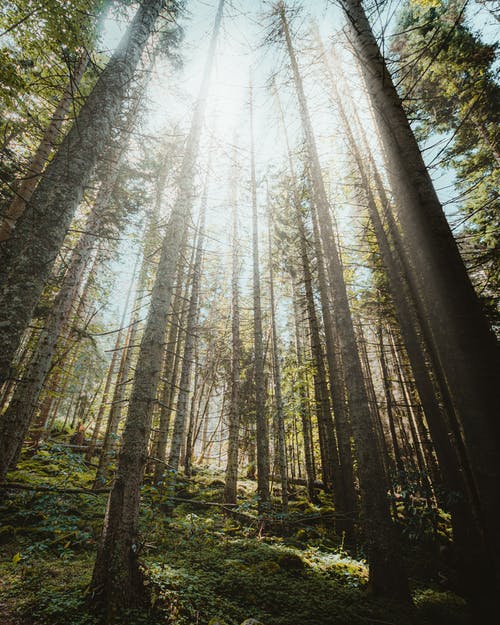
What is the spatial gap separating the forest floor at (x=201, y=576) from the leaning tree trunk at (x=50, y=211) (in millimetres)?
2310

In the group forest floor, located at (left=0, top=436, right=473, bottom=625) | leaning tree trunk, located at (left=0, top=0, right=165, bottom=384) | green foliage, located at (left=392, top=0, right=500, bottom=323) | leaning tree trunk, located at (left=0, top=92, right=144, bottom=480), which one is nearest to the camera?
leaning tree trunk, located at (left=0, top=0, right=165, bottom=384)

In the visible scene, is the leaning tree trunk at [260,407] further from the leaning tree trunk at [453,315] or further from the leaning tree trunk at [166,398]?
the leaning tree trunk at [453,315]

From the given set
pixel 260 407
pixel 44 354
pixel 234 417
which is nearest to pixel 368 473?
pixel 260 407

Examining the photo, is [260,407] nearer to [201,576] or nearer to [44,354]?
[201,576]

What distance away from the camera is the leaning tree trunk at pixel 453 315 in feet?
6.07

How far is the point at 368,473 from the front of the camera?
4789 millimetres

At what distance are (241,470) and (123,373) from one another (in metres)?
13.5

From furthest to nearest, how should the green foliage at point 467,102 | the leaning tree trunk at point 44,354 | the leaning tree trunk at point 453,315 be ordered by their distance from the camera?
the green foliage at point 467,102, the leaning tree trunk at point 44,354, the leaning tree trunk at point 453,315

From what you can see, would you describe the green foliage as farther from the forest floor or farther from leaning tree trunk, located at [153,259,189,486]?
leaning tree trunk, located at [153,259,189,486]

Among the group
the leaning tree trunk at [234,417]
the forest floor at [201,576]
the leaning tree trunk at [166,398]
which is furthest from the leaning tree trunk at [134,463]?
the leaning tree trunk at [234,417]

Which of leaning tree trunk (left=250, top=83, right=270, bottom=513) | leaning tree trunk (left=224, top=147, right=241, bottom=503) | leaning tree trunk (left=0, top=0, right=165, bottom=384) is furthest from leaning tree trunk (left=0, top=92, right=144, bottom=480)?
leaning tree trunk (left=250, top=83, right=270, bottom=513)

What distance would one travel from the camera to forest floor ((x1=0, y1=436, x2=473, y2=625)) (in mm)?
3377

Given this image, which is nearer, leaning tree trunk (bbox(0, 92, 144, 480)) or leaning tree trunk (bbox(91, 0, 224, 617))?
leaning tree trunk (bbox(91, 0, 224, 617))

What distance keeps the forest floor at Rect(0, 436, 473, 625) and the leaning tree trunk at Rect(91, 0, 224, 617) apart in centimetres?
20
